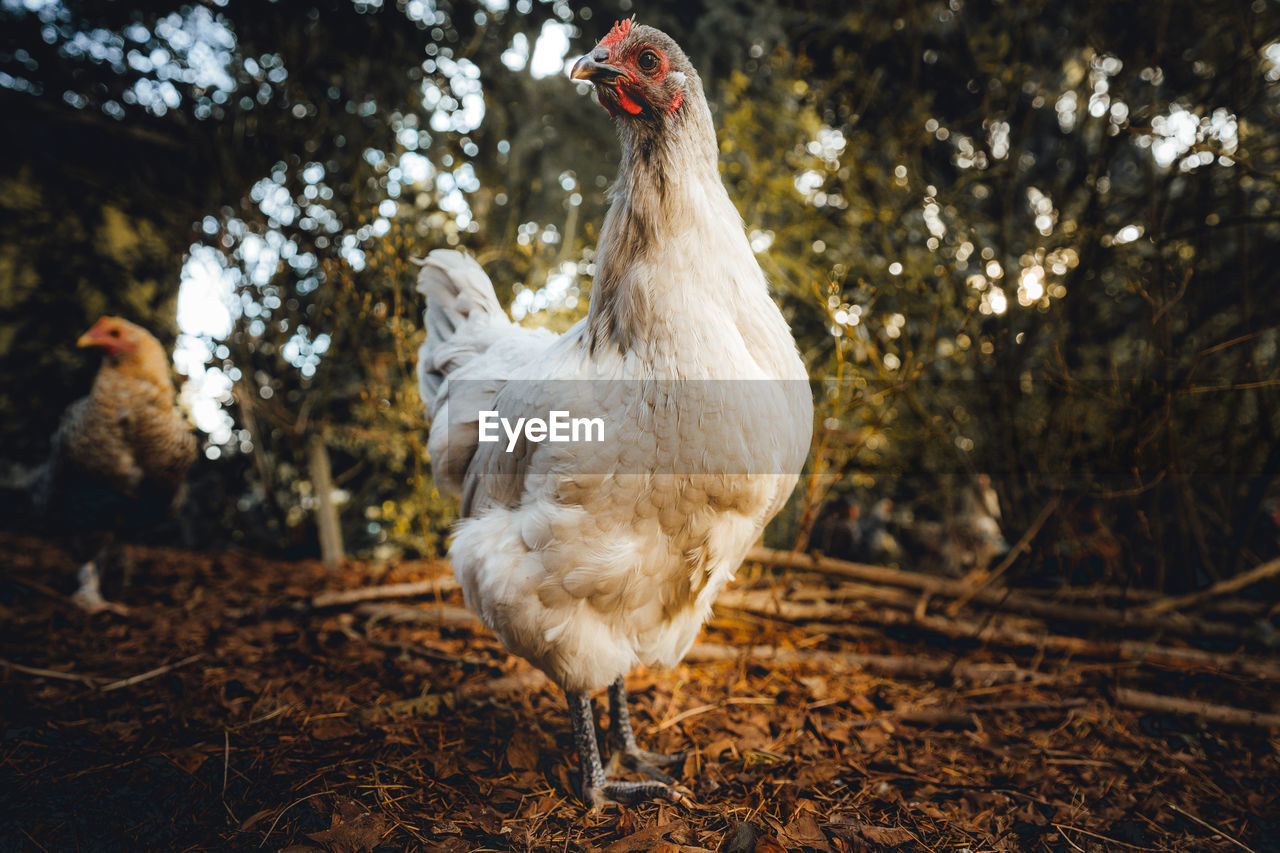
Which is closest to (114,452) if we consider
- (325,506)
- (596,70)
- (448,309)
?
(325,506)

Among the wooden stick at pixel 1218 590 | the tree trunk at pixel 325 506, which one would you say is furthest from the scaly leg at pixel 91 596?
the wooden stick at pixel 1218 590

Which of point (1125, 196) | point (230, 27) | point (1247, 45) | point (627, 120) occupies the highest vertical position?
point (230, 27)

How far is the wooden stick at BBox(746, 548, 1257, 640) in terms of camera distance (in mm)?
2303

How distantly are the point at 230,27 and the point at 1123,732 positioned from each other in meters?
4.94

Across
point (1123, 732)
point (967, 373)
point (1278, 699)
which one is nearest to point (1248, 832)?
point (1123, 732)

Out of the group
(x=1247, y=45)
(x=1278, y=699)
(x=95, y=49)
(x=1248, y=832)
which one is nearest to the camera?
(x=1248, y=832)

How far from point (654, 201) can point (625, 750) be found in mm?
1601

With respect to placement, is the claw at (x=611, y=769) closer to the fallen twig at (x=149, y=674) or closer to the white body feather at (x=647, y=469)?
the white body feather at (x=647, y=469)

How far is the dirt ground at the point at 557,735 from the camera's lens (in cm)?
132

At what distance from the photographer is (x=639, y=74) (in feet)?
4.17

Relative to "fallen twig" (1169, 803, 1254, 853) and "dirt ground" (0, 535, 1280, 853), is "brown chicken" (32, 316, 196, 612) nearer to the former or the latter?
"dirt ground" (0, 535, 1280, 853)

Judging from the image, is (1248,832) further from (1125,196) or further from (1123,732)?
(1125,196)

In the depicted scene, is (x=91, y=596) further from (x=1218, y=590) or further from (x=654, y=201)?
(x=1218, y=590)

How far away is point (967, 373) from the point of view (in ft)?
10.0
